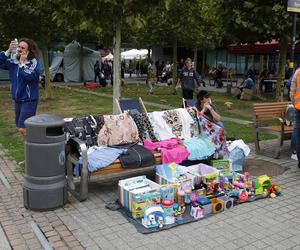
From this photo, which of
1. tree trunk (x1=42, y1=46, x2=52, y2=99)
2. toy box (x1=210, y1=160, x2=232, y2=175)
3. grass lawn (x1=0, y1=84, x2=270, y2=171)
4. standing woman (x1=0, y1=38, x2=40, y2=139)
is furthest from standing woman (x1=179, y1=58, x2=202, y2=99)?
standing woman (x1=0, y1=38, x2=40, y2=139)

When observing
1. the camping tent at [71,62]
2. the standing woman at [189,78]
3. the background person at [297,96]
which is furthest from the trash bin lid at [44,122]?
the camping tent at [71,62]

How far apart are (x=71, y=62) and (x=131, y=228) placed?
2581cm

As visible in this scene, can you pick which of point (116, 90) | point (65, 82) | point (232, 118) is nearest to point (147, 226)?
point (116, 90)

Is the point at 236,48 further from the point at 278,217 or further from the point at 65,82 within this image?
the point at 278,217

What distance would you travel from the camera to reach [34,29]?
47.1ft

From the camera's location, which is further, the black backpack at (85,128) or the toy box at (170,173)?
the black backpack at (85,128)

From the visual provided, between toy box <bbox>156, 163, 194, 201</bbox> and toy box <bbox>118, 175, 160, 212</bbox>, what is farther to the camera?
toy box <bbox>156, 163, 194, 201</bbox>

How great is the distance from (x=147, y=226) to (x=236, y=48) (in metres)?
19.2

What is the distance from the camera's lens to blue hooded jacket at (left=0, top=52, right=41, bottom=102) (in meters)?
5.79

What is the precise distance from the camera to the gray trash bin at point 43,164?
15.1 ft

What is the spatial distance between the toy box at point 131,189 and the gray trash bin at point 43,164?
0.72m

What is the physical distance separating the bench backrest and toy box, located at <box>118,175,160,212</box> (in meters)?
3.15

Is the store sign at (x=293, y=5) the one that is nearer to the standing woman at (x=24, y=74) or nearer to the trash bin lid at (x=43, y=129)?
the standing woman at (x=24, y=74)

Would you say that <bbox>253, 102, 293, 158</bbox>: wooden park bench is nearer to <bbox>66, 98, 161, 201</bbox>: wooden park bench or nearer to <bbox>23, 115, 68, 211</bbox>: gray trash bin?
<bbox>66, 98, 161, 201</bbox>: wooden park bench
